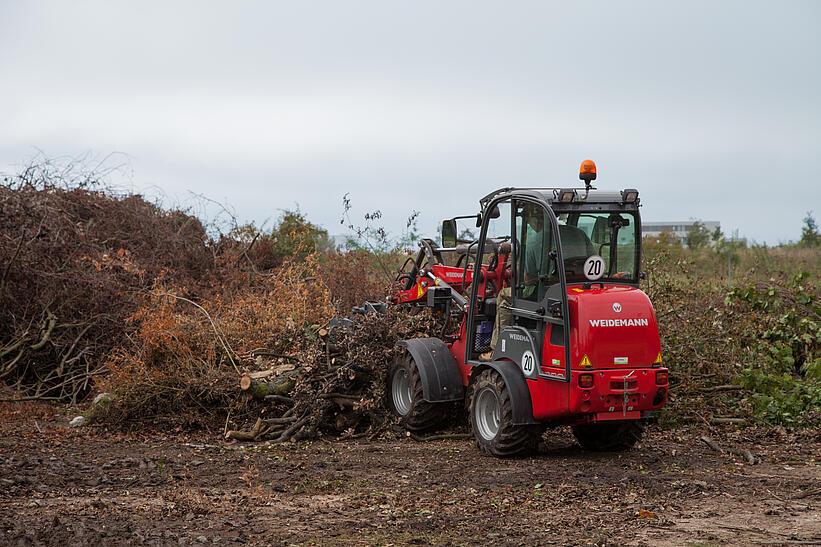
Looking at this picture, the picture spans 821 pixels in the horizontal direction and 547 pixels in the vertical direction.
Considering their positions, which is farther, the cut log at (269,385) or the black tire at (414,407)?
the cut log at (269,385)

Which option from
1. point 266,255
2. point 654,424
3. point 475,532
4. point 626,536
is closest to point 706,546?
point 626,536

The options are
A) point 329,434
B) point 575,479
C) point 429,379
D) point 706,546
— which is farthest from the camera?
point 329,434

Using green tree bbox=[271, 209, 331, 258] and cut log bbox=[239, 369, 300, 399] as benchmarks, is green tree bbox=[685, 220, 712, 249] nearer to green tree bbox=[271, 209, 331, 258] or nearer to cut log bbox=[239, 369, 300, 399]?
green tree bbox=[271, 209, 331, 258]

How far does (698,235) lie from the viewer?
31734 millimetres

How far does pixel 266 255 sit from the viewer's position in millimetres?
18984

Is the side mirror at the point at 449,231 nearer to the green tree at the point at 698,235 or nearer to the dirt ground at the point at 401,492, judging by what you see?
the dirt ground at the point at 401,492

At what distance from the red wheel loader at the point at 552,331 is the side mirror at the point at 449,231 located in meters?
0.01

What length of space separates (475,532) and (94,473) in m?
3.65

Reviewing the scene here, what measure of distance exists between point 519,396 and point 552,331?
66cm

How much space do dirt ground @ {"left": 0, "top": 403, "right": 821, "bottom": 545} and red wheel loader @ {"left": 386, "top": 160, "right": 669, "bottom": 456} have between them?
403 millimetres

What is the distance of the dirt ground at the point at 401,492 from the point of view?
6129 mm

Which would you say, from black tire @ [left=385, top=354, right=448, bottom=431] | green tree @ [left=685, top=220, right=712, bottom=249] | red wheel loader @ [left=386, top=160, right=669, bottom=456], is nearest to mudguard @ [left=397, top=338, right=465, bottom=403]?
red wheel loader @ [left=386, top=160, right=669, bottom=456]

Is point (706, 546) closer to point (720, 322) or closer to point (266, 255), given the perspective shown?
point (720, 322)

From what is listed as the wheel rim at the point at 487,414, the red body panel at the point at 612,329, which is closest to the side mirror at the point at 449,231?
the wheel rim at the point at 487,414
